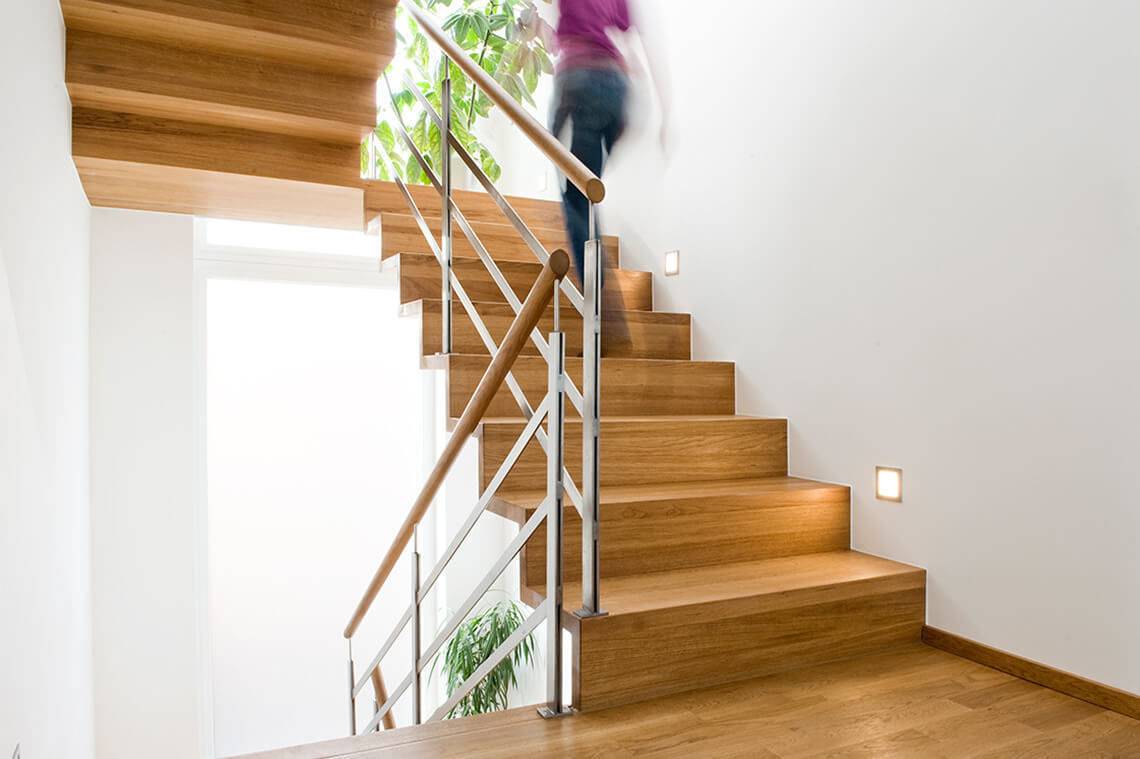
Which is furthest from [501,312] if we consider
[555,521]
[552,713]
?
[552,713]

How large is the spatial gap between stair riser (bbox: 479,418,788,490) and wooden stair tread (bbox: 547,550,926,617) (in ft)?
1.28

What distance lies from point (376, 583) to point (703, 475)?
112 centimetres

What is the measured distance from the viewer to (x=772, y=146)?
2.98m

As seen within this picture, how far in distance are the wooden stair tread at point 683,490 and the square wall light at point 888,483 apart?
13 centimetres

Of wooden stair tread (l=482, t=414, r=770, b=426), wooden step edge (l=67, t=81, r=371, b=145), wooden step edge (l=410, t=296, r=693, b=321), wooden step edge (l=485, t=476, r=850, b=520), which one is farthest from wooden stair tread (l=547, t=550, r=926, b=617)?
wooden step edge (l=67, t=81, r=371, b=145)

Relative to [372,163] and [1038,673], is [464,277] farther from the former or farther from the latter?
[1038,673]

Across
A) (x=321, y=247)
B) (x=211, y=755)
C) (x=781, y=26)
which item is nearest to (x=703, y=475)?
(x=781, y=26)

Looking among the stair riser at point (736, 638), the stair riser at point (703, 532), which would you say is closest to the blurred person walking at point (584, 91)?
the stair riser at point (703, 532)

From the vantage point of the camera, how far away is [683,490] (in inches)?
96.3

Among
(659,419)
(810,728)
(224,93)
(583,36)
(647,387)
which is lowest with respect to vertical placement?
(810,728)

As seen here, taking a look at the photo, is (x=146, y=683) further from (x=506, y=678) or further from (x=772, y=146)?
(x=772, y=146)

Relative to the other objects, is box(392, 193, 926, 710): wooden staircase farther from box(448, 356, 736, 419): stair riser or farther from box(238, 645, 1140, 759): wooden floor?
box(238, 645, 1140, 759): wooden floor

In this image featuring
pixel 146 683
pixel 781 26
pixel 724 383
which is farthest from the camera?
pixel 146 683

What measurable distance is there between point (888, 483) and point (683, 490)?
2.07 feet
